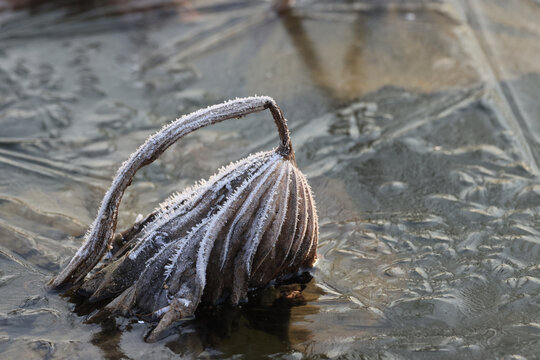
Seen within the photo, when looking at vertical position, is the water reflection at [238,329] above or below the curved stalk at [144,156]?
below

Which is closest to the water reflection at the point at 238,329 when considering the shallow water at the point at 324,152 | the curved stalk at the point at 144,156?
the shallow water at the point at 324,152

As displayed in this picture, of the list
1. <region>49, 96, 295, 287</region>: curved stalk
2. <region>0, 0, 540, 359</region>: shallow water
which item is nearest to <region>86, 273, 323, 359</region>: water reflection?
<region>0, 0, 540, 359</region>: shallow water

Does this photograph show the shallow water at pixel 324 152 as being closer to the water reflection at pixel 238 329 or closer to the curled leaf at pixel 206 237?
the water reflection at pixel 238 329

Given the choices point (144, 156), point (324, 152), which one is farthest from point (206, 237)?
point (324, 152)

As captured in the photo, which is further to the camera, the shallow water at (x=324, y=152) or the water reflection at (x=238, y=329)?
the shallow water at (x=324, y=152)

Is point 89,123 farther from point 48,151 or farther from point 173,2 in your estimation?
point 173,2

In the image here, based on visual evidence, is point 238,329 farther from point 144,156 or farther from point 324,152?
point 324,152
